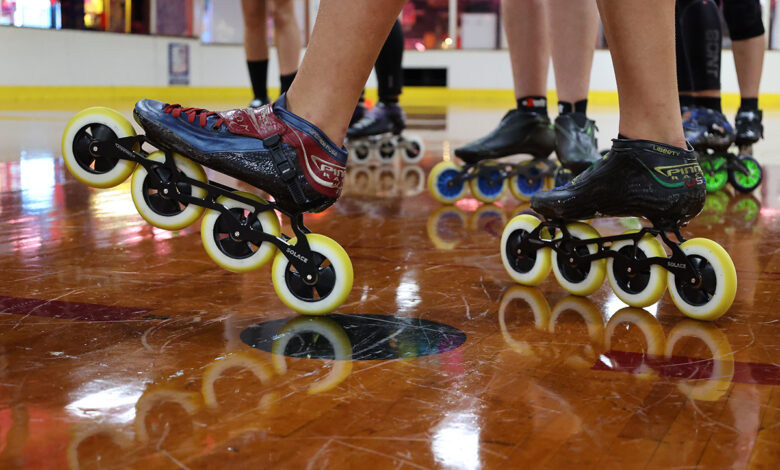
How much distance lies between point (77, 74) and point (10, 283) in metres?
9.50

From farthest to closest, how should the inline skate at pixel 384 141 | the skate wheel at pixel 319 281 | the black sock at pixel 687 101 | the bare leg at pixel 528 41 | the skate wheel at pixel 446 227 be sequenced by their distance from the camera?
the inline skate at pixel 384 141 < the black sock at pixel 687 101 < the bare leg at pixel 528 41 < the skate wheel at pixel 446 227 < the skate wheel at pixel 319 281

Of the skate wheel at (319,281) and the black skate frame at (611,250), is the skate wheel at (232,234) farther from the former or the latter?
the black skate frame at (611,250)

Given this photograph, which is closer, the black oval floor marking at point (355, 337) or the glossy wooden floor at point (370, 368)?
Result: the glossy wooden floor at point (370, 368)

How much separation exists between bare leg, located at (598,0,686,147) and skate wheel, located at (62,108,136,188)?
2.23ft

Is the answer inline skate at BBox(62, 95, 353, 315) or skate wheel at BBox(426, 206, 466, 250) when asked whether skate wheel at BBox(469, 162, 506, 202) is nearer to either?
skate wheel at BBox(426, 206, 466, 250)

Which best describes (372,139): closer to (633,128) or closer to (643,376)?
(633,128)

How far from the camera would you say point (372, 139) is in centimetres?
361

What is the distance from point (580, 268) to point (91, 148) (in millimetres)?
719

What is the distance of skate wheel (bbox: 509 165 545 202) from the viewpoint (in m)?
2.50

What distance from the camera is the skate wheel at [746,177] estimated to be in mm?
2678

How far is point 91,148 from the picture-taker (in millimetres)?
1276

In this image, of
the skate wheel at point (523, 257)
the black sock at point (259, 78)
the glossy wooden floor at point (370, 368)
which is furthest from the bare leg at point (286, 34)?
the skate wheel at point (523, 257)

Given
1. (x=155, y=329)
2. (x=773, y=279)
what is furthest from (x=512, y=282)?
(x=155, y=329)

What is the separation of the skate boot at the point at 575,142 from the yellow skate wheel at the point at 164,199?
1003 millimetres
